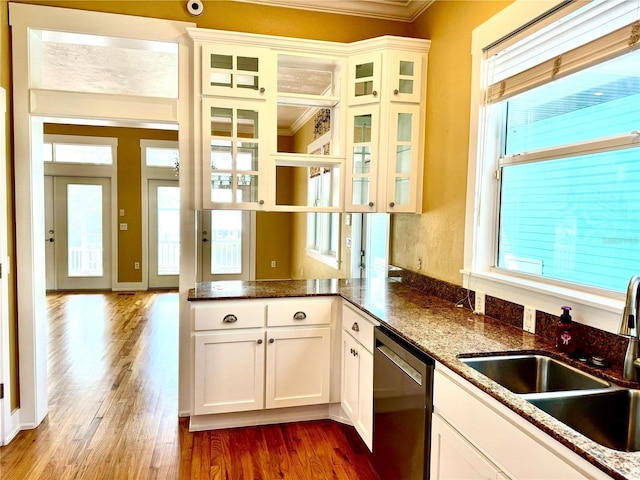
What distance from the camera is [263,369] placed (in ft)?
8.51

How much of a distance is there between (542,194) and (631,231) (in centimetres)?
47

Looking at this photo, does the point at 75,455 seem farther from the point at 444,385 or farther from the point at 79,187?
the point at 79,187

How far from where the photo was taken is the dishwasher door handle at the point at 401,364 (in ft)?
5.46

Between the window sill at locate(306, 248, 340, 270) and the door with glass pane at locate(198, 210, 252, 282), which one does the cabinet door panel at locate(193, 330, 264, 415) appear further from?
the door with glass pane at locate(198, 210, 252, 282)

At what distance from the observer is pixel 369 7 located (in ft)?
9.53

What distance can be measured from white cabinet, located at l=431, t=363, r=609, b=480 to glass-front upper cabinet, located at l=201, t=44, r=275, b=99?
200cm

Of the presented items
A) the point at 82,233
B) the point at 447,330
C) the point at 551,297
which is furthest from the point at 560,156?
the point at 82,233

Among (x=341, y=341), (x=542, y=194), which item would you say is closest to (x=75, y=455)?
(x=341, y=341)

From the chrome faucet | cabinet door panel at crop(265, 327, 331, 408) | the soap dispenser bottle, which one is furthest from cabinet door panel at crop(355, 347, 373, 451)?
the chrome faucet

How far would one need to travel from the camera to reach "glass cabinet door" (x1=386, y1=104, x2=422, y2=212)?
2775 millimetres

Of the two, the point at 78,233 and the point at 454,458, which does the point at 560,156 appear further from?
the point at 78,233

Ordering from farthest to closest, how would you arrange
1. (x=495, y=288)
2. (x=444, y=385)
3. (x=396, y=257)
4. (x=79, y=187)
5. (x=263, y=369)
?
(x=79, y=187) < (x=396, y=257) < (x=263, y=369) < (x=495, y=288) < (x=444, y=385)

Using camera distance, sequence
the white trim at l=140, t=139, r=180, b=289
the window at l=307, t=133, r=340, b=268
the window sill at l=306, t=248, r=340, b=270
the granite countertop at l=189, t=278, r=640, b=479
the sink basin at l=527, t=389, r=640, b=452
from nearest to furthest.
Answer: the granite countertop at l=189, t=278, r=640, b=479, the sink basin at l=527, t=389, r=640, b=452, the window at l=307, t=133, r=340, b=268, the window sill at l=306, t=248, r=340, b=270, the white trim at l=140, t=139, r=180, b=289

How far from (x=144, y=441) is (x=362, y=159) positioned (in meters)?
2.27
